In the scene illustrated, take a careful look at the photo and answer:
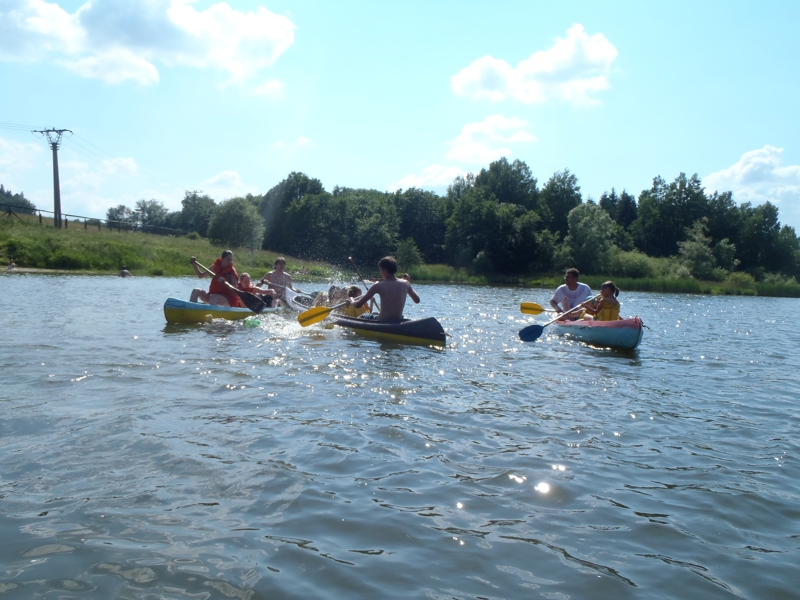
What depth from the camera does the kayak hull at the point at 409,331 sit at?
1030 centimetres

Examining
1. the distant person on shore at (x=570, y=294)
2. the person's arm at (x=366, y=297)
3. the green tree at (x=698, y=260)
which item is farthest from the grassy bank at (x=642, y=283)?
the person's arm at (x=366, y=297)

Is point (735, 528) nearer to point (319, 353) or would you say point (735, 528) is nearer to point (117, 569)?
point (117, 569)

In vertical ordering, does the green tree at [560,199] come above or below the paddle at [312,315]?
above

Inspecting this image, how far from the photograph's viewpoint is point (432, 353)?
384 inches

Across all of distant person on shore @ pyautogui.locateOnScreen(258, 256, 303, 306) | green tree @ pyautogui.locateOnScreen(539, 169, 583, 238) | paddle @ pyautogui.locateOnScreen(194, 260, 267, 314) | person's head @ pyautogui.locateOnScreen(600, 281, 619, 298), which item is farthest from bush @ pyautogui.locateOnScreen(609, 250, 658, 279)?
paddle @ pyautogui.locateOnScreen(194, 260, 267, 314)

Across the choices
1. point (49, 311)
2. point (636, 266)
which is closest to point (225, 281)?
point (49, 311)

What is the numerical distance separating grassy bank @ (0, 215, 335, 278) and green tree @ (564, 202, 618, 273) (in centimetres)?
2494

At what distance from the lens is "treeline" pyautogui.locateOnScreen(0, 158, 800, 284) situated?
2174 inches

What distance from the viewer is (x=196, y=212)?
98.4 metres

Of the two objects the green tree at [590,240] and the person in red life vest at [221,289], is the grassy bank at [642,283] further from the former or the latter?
Result: the person in red life vest at [221,289]

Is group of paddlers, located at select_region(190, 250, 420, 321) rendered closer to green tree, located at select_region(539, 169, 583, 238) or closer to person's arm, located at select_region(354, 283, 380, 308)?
person's arm, located at select_region(354, 283, 380, 308)

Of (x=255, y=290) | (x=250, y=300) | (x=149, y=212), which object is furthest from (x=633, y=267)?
(x=149, y=212)

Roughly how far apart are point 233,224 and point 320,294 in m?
39.9

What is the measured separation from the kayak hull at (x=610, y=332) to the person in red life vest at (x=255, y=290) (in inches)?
245
